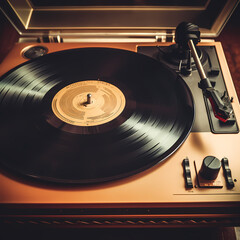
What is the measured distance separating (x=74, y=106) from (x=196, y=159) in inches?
17.1

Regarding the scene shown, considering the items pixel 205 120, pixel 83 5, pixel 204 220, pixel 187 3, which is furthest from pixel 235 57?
pixel 204 220

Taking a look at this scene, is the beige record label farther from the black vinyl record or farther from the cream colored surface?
the cream colored surface

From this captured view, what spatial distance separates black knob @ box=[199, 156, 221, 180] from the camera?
0.59 m

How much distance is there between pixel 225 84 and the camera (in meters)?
0.85

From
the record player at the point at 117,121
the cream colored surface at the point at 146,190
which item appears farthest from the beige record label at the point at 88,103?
the cream colored surface at the point at 146,190

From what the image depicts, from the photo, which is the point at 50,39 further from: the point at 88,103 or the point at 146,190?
the point at 146,190

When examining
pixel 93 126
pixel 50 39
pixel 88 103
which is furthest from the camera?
pixel 50 39

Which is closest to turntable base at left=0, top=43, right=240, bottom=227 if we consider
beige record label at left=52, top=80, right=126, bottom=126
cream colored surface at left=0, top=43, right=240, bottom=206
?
cream colored surface at left=0, top=43, right=240, bottom=206

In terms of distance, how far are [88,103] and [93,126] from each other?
5.5 inches

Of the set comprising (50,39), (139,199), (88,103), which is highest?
(50,39)

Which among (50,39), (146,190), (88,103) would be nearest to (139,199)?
(146,190)

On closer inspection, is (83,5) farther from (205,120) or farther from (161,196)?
(161,196)

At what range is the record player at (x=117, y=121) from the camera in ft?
2.02

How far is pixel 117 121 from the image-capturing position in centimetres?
76
